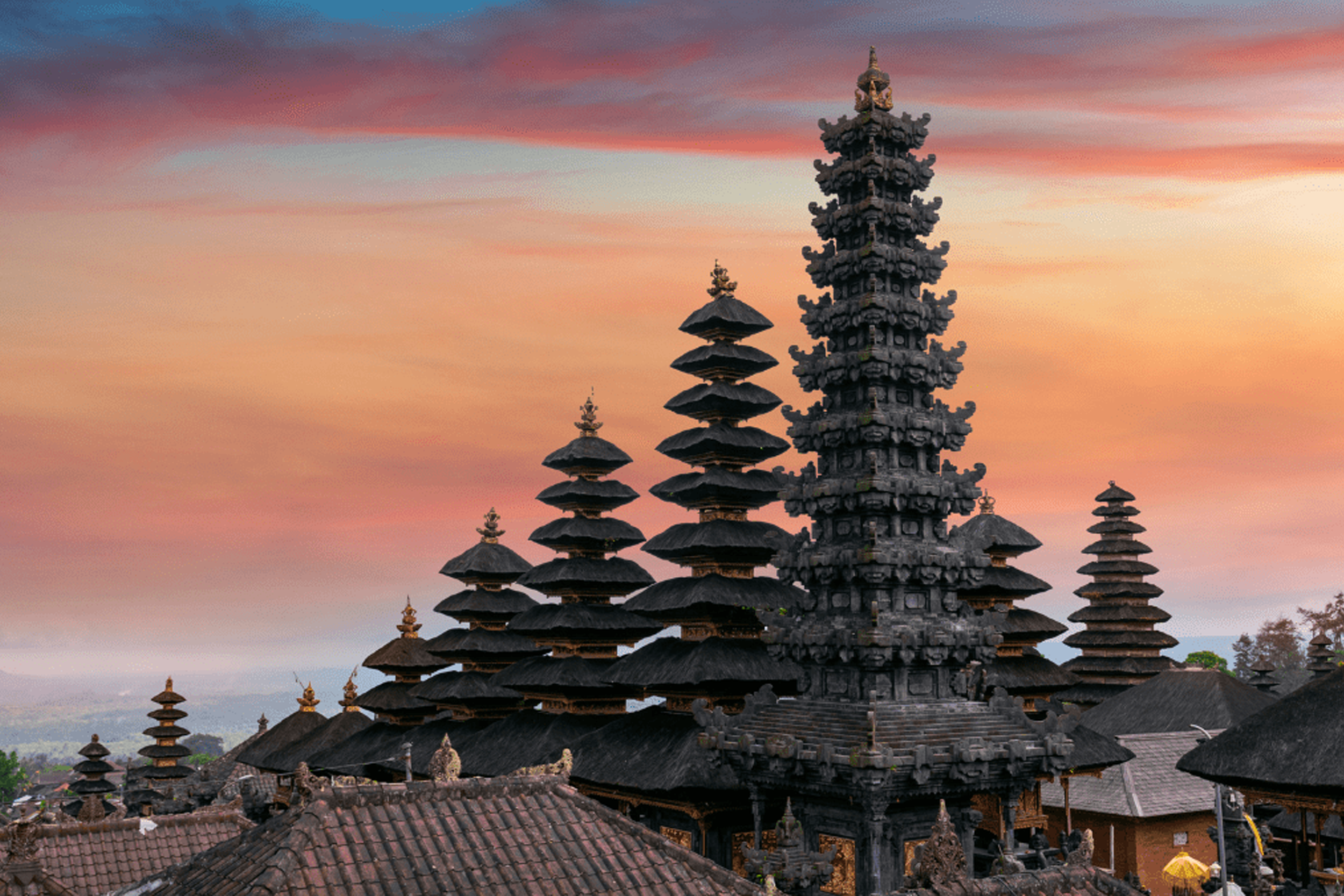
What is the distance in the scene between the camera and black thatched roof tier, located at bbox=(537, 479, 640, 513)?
136ft

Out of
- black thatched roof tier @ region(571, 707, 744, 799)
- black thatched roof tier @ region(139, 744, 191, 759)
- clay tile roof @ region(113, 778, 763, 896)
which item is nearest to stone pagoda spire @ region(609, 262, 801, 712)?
black thatched roof tier @ region(571, 707, 744, 799)

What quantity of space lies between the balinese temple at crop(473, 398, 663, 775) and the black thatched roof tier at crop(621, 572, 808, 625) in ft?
10.6

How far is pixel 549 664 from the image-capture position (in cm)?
3862

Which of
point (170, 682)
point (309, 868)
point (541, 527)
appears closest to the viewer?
point (309, 868)

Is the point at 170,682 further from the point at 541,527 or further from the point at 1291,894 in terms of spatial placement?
the point at 1291,894

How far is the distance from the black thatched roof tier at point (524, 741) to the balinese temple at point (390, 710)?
5016 mm

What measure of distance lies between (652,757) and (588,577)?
10364 millimetres

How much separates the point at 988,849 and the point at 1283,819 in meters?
15.0

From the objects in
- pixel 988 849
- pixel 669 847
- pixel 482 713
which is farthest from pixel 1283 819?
pixel 669 847

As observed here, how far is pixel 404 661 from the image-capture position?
49.6m

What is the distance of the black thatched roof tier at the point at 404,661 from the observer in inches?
1948

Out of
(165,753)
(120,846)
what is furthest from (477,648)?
(165,753)

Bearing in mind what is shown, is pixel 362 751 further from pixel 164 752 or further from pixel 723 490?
pixel 723 490

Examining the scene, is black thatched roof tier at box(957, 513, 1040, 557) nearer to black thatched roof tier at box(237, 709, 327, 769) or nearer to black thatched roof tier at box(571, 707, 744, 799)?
black thatched roof tier at box(571, 707, 744, 799)
